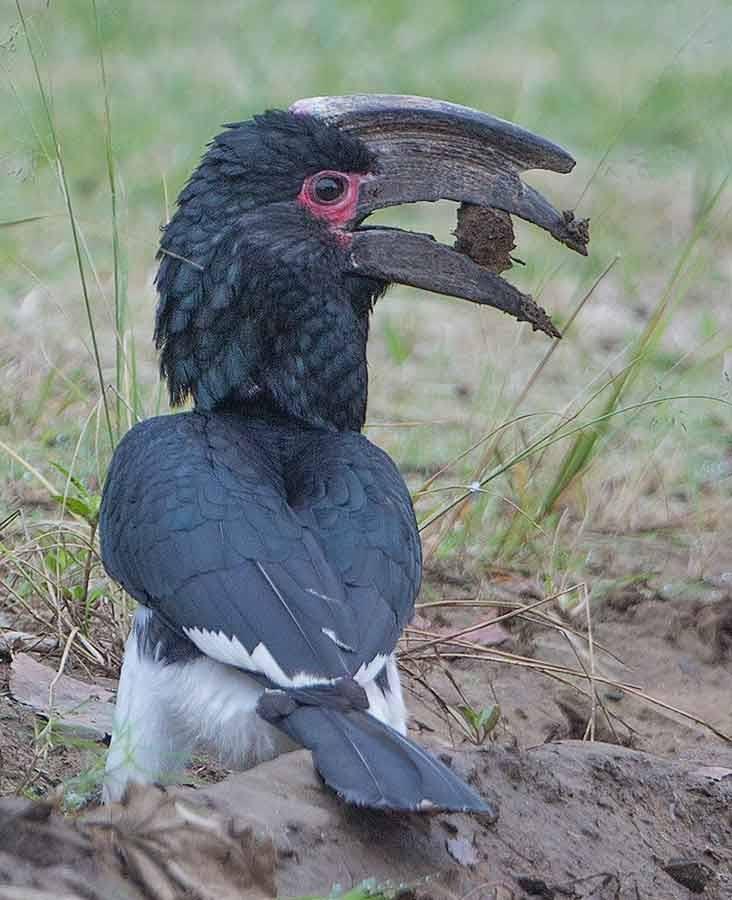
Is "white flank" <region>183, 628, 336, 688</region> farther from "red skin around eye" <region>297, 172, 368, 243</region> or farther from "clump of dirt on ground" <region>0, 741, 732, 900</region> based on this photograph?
"red skin around eye" <region>297, 172, 368, 243</region>

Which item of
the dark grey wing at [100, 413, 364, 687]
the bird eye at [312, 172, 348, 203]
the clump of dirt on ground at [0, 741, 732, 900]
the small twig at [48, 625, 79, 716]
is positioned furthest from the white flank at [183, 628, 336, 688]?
the bird eye at [312, 172, 348, 203]

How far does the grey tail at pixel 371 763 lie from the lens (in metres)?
2.48

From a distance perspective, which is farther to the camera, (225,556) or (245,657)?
(225,556)

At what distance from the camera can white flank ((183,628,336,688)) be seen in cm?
270

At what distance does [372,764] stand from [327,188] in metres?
1.44

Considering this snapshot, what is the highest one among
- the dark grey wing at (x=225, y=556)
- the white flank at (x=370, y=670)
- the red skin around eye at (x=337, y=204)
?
the red skin around eye at (x=337, y=204)

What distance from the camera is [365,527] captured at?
305cm

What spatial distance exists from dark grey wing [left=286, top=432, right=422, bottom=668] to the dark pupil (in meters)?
0.53

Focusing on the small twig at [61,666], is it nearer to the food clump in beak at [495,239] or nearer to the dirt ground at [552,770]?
the dirt ground at [552,770]

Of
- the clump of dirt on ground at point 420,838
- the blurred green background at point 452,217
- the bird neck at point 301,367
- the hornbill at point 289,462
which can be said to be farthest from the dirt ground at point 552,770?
the bird neck at point 301,367

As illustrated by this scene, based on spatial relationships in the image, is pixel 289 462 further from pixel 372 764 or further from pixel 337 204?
pixel 372 764

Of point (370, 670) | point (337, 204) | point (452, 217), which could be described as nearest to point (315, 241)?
point (337, 204)

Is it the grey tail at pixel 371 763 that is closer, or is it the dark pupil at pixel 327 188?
the grey tail at pixel 371 763

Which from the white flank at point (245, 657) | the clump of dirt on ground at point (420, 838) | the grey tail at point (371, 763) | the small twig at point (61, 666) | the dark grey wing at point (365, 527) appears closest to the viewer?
the clump of dirt on ground at point (420, 838)
